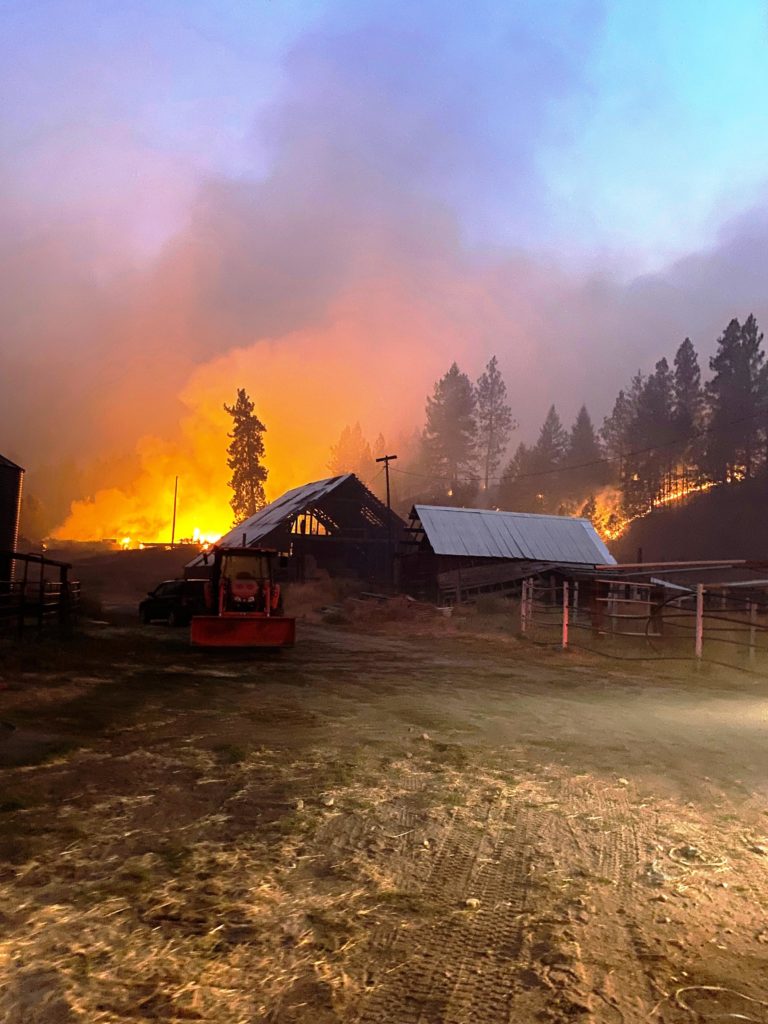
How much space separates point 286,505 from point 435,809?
4634 cm

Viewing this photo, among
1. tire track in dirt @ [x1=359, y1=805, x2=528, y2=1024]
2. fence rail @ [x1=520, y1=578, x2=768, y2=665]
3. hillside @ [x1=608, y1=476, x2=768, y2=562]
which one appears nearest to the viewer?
tire track in dirt @ [x1=359, y1=805, x2=528, y2=1024]

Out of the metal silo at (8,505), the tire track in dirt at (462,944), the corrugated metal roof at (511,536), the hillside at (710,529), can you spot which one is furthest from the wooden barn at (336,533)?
the tire track in dirt at (462,944)

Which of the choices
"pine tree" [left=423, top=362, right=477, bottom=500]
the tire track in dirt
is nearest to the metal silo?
the tire track in dirt

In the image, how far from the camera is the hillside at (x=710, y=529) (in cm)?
6600

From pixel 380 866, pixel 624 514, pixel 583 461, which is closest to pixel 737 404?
pixel 624 514

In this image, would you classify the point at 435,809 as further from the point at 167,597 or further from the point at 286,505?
A: the point at 286,505

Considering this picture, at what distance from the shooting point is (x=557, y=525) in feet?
145

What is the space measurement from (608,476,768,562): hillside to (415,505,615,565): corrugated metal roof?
29.5 meters

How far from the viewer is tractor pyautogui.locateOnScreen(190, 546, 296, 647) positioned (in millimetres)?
Answer: 17172

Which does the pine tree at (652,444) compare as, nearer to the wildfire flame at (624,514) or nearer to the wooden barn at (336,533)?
the wildfire flame at (624,514)

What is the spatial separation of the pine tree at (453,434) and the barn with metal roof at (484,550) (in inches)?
2765

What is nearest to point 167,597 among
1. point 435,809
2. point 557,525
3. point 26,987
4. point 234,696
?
point 234,696

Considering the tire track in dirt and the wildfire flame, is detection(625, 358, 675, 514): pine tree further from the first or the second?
the tire track in dirt

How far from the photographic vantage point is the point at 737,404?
243 ft
